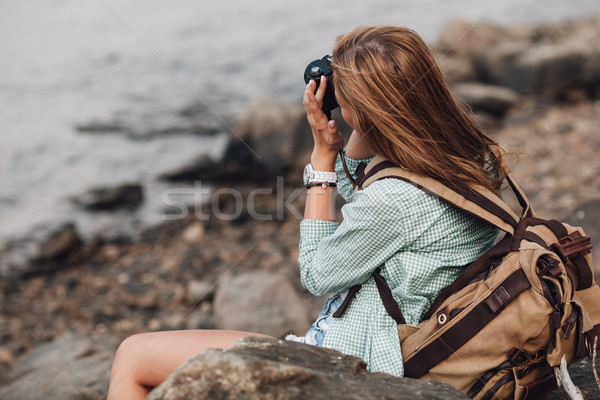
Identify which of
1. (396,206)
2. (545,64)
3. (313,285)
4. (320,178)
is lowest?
(545,64)

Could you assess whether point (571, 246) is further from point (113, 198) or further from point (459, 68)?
point (459, 68)

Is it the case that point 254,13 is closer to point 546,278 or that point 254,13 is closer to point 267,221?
point 267,221

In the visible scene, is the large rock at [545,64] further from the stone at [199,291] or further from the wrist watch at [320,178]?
the wrist watch at [320,178]

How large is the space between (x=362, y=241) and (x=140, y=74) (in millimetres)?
11075

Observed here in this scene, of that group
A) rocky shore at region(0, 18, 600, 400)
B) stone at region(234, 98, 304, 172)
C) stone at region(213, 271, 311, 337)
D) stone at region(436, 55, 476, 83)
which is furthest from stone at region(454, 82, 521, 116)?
stone at region(213, 271, 311, 337)

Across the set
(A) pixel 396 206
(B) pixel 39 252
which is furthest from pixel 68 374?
(B) pixel 39 252

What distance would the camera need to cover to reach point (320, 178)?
7.07 ft

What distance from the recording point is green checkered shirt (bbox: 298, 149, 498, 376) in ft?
5.83

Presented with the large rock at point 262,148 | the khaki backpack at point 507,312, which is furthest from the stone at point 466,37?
the khaki backpack at point 507,312

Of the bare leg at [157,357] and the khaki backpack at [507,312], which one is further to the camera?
the bare leg at [157,357]

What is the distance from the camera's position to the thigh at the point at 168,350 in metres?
1.86

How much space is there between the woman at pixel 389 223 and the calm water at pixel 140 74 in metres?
3.66

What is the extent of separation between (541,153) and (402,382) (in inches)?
202

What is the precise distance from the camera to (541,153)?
6160 millimetres
